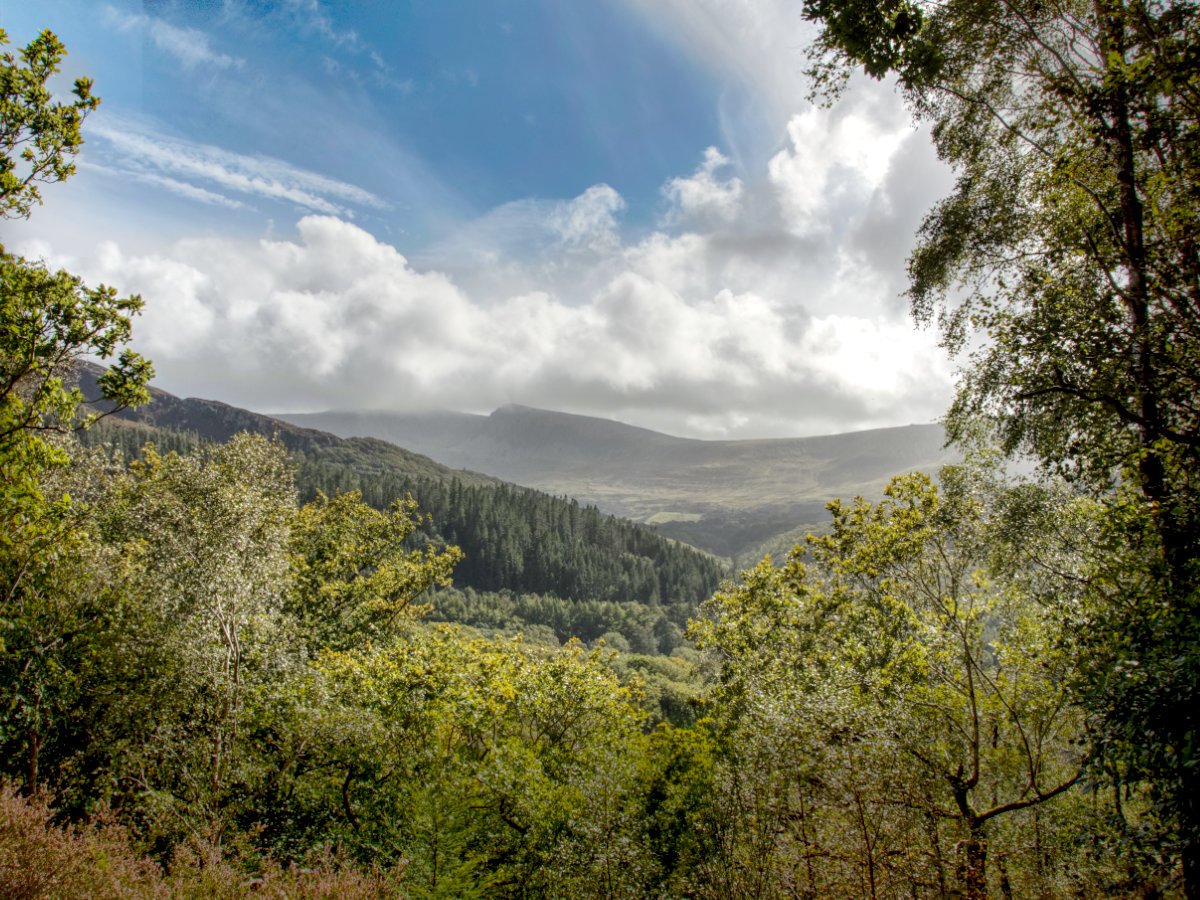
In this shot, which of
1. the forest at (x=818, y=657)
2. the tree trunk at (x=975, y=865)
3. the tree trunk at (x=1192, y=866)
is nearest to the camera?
the tree trunk at (x=1192, y=866)

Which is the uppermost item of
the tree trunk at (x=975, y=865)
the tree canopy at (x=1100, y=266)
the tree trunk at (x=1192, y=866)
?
the tree canopy at (x=1100, y=266)

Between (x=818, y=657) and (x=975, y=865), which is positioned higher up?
(x=818, y=657)

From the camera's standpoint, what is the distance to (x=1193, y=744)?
5.56 meters

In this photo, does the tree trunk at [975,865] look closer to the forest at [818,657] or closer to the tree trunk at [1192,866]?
the forest at [818,657]

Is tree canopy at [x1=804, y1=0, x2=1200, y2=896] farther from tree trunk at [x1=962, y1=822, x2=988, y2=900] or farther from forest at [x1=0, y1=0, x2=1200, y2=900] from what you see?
tree trunk at [x1=962, y1=822, x2=988, y2=900]

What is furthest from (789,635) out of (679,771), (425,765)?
(425,765)

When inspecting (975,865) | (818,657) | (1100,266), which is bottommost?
(975,865)

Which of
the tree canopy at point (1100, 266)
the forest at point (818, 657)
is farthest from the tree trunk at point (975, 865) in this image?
the tree canopy at point (1100, 266)

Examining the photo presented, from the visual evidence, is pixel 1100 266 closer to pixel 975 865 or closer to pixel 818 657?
pixel 975 865

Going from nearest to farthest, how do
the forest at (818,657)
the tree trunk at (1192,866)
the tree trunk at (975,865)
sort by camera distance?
the tree trunk at (1192,866) < the forest at (818,657) < the tree trunk at (975,865)

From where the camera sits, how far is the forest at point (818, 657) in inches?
321

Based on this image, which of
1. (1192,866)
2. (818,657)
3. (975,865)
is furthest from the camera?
(818,657)

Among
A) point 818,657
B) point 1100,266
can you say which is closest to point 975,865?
point 818,657

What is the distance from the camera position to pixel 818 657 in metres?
20.3
